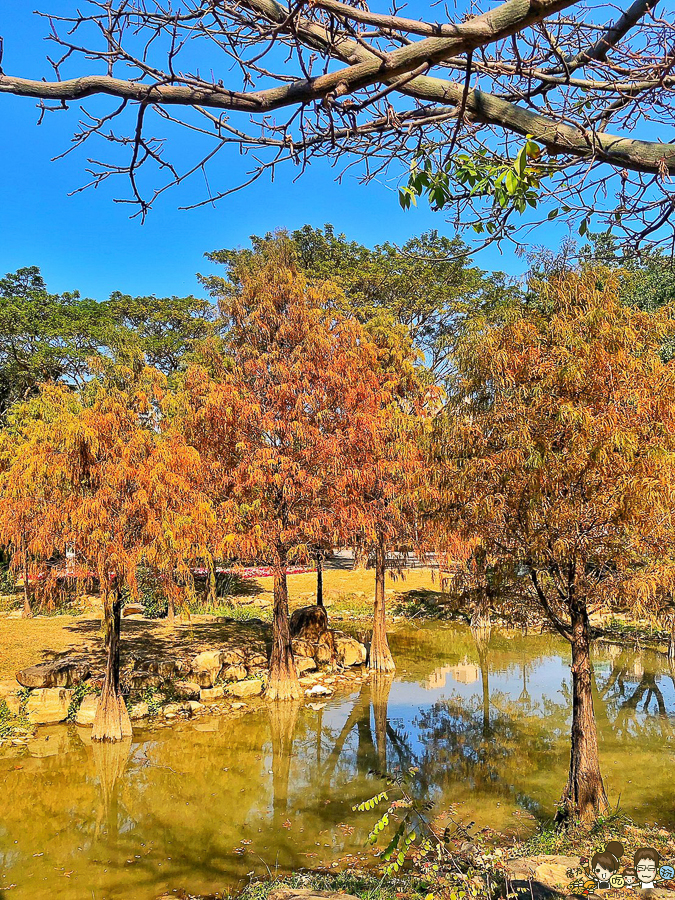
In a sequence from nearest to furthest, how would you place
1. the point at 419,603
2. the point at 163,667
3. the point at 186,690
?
the point at 186,690 < the point at 163,667 < the point at 419,603

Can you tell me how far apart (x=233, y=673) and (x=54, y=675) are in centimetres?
371

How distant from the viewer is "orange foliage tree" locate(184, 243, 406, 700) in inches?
482

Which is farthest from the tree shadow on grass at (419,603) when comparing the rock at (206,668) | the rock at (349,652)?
the rock at (206,668)

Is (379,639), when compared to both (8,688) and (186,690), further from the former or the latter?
(8,688)

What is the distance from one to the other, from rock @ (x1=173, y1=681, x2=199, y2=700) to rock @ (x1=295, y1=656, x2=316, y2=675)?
2608mm

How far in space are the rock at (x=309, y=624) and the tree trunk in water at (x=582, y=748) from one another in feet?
30.6

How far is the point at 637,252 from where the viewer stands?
244 cm

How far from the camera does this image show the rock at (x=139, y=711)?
1186 centimetres

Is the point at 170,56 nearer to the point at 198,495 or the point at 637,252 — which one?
the point at 637,252

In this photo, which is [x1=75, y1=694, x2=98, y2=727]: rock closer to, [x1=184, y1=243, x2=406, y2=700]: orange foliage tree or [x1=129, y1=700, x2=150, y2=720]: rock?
[x1=129, y1=700, x2=150, y2=720]: rock

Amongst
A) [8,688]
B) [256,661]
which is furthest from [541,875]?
[256,661]

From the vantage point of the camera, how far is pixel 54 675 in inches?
474

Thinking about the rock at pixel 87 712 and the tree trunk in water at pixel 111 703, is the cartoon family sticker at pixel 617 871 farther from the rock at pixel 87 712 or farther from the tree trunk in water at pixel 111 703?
the rock at pixel 87 712

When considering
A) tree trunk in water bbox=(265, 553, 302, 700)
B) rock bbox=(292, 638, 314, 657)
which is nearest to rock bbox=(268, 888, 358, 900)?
tree trunk in water bbox=(265, 553, 302, 700)
